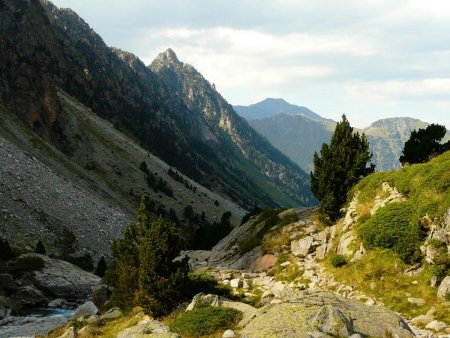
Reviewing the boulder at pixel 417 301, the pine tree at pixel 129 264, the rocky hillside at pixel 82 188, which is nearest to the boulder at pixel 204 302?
the pine tree at pixel 129 264

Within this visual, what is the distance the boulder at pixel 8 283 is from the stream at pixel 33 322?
4.31 meters

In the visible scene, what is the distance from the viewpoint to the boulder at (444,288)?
23484 mm

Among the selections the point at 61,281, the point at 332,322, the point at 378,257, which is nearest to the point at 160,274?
the point at 332,322

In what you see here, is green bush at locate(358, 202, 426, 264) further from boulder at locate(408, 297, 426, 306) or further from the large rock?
the large rock

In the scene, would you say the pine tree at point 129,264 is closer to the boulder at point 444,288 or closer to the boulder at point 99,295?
the boulder at point 99,295

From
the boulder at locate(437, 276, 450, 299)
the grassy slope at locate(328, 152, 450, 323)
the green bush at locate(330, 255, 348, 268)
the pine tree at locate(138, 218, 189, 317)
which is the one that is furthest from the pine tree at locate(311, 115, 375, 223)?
the pine tree at locate(138, 218, 189, 317)

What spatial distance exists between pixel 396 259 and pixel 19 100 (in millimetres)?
124232

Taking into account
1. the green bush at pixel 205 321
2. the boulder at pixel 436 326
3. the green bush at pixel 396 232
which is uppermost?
the green bush at pixel 396 232

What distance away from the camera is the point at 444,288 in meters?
23.7

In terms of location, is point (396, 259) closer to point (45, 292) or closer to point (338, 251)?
point (338, 251)

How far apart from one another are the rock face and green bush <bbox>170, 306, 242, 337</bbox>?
148cm

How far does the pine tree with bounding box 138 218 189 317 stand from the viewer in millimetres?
26156

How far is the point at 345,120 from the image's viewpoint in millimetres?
Result: 40094

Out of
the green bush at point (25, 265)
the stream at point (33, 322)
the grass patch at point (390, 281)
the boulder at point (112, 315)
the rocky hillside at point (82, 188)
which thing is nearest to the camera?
the grass patch at point (390, 281)
